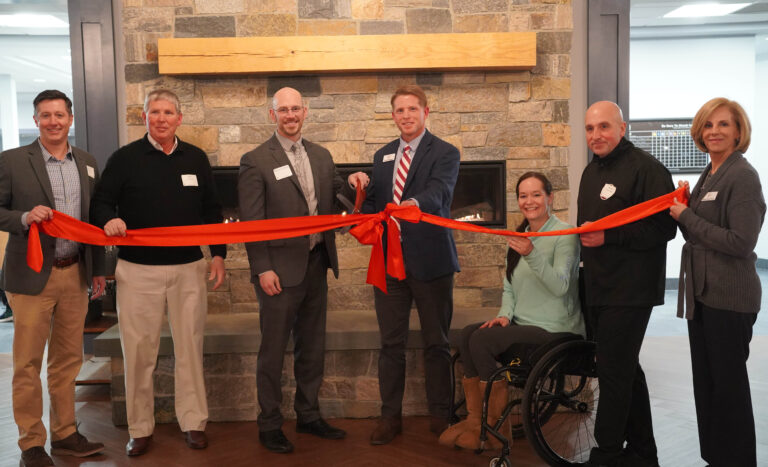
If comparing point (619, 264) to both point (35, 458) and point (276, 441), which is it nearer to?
point (276, 441)

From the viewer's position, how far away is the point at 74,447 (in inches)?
124

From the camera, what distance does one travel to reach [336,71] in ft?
13.9

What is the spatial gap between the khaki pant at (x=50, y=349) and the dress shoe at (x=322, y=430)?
116cm

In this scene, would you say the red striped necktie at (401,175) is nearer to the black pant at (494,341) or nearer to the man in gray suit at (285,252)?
the man in gray suit at (285,252)

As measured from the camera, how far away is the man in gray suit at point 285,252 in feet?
10.3

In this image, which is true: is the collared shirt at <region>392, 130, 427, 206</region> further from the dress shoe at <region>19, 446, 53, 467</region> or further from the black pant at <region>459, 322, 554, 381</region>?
the dress shoe at <region>19, 446, 53, 467</region>

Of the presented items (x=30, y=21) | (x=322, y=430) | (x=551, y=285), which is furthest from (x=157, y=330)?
(x=30, y=21)

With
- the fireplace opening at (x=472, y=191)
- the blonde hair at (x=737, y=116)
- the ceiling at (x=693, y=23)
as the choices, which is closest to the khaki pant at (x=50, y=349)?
the fireplace opening at (x=472, y=191)

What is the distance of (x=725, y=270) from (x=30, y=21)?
7026 millimetres

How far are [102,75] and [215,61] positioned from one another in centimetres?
112

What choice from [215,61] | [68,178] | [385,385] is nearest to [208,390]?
[385,385]

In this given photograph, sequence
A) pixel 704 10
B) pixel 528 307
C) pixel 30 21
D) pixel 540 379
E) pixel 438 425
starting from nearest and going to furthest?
→ pixel 540 379, pixel 528 307, pixel 438 425, pixel 30 21, pixel 704 10

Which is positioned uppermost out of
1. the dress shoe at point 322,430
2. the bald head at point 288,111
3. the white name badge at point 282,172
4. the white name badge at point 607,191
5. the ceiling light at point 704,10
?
the ceiling light at point 704,10

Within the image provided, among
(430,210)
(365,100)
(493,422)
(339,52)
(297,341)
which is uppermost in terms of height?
(339,52)
